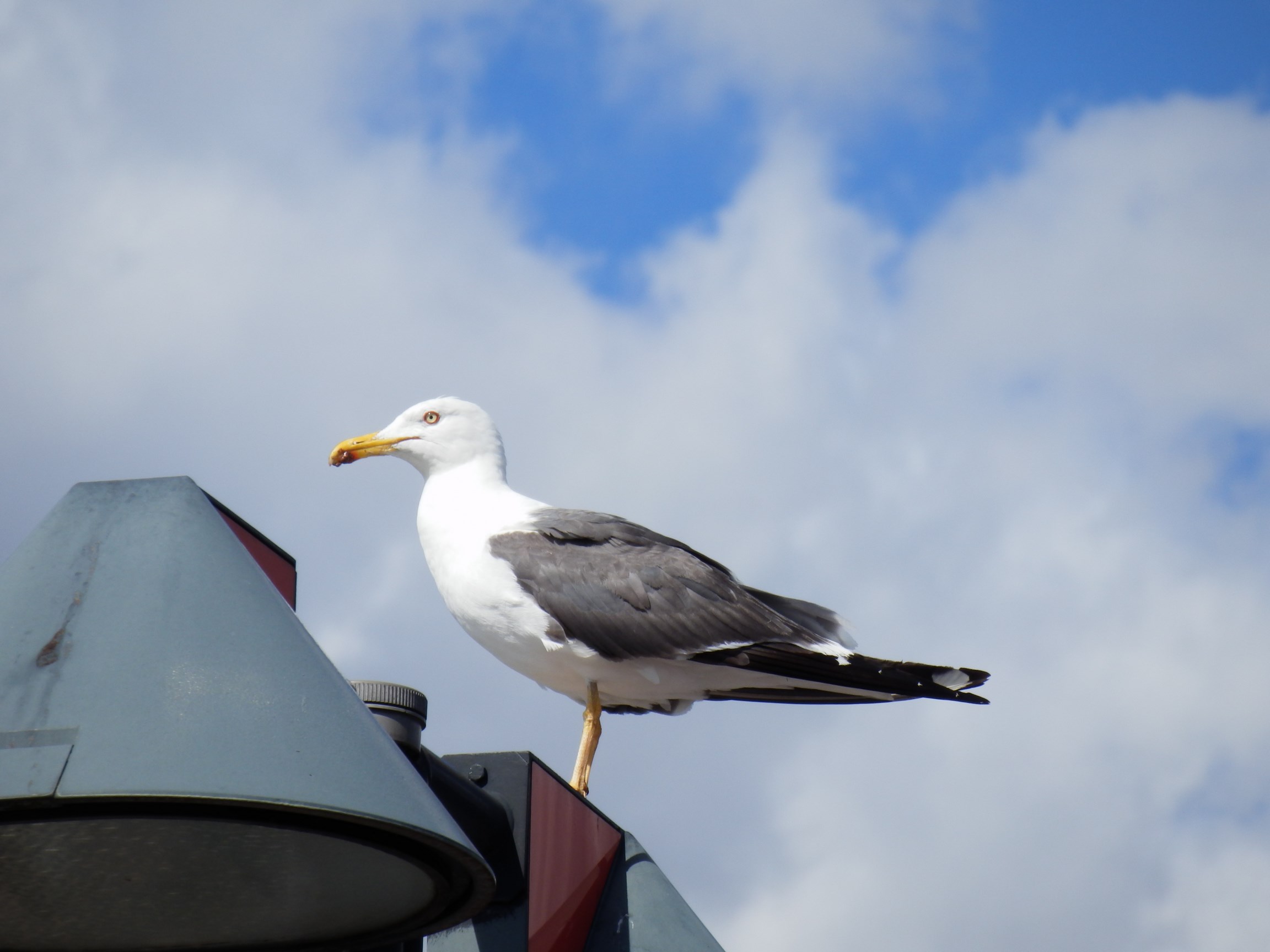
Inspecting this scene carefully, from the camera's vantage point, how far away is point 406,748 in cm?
260

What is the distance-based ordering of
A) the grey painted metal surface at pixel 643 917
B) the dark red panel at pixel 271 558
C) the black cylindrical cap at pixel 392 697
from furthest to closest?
the dark red panel at pixel 271 558 → the grey painted metal surface at pixel 643 917 → the black cylindrical cap at pixel 392 697

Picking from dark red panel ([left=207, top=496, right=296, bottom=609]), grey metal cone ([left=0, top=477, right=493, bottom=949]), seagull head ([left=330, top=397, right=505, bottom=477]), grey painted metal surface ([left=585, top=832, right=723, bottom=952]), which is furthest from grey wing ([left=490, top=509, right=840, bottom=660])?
grey metal cone ([left=0, top=477, right=493, bottom=949])

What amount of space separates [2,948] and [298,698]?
91cm

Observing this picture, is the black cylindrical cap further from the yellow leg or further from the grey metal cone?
the yellow leg

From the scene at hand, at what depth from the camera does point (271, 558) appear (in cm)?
410

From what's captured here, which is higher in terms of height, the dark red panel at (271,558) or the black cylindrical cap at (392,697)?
the dark red panel at (271,558)

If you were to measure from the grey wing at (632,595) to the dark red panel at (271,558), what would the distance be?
2.61 metres

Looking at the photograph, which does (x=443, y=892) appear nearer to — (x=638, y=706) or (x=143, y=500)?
(x=143, y=500)

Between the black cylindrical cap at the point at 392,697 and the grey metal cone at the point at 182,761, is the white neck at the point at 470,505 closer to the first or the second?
the black cylindrical cap at the point at 392,697

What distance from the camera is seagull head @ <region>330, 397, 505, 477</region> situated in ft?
25.7

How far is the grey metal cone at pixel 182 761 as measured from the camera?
1.54 meters

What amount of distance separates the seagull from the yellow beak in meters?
0.53

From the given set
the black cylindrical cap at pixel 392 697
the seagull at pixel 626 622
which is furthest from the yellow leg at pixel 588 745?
the black cylindrical cap at pixel 392 697

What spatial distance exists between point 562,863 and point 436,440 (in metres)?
4.53
